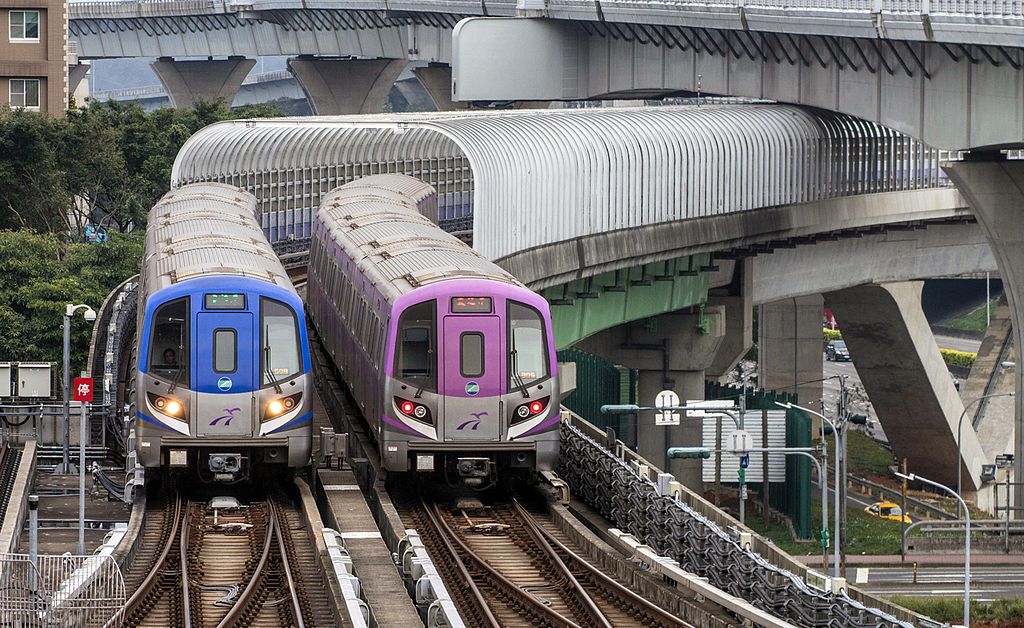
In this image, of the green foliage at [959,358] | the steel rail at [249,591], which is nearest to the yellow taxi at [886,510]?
the steel rail at [249,591]

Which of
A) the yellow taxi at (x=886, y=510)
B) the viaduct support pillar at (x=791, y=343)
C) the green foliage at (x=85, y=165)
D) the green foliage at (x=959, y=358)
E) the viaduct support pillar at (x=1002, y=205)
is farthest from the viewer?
the green foliage at (x=959, y=358)

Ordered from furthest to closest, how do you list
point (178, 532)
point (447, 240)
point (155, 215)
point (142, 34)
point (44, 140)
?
point (142, 34)
point (44, 140)
point (155, 215)
point (447, 240)
point (178, 532)

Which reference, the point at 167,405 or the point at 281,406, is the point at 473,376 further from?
the point at 167,405

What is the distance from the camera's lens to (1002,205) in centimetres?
4812

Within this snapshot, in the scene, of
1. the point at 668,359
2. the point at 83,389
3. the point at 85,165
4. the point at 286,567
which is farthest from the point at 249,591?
the point at 85,165

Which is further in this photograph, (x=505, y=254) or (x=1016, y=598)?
(x=1016, y=598)

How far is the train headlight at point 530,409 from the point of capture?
27141 millimetres

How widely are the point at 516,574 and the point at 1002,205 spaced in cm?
2714

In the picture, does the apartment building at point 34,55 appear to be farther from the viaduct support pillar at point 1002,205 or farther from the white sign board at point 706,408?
the white sign board at point 706,408

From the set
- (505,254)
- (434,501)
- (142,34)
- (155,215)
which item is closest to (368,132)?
(505,254)

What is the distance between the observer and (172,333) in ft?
88.5

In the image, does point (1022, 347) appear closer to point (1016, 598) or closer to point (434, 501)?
point (1016, 598)

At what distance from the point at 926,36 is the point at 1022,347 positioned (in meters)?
9.61

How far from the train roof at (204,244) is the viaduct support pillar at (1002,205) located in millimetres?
18976
